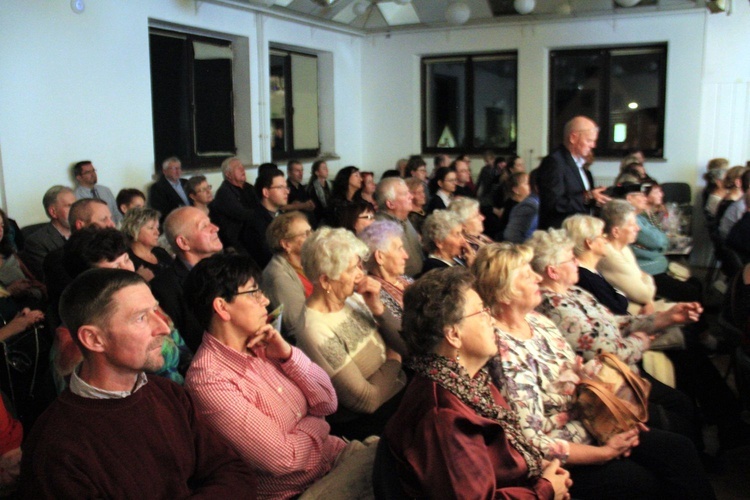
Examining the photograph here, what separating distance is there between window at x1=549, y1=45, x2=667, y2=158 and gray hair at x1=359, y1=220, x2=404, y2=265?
22.6 ft

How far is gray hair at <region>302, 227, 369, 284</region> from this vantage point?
275cm

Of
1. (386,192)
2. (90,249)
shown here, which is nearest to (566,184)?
(386,192)

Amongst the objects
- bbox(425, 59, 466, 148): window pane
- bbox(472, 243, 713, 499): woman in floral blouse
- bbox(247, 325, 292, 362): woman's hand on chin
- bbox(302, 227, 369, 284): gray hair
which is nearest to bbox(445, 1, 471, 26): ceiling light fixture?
bbox(425, 59, 466, 148): window pane

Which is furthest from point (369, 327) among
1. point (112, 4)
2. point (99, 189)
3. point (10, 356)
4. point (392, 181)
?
point (112, 4)

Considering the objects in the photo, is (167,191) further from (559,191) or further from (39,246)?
(559,191)

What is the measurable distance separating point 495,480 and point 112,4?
5888 millimetres

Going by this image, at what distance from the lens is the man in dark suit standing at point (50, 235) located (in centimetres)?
456

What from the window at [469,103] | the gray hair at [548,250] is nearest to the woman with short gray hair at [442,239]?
the gray hair at [548,250]

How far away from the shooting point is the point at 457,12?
9250mm

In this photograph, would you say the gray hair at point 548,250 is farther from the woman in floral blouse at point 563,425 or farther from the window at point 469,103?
the window at point 469,103

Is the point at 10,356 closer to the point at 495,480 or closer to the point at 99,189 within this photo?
the point at 495,480

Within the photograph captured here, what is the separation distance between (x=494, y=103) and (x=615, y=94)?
5.47 feet

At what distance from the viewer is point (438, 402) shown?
1852 millimetres

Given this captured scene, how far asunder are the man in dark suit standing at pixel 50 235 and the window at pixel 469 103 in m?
6.63
